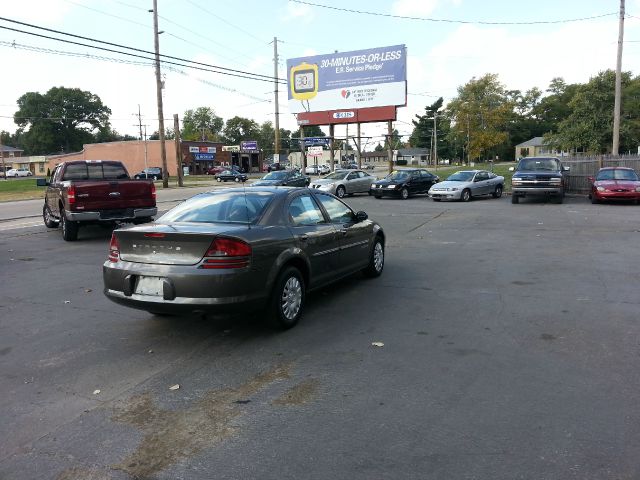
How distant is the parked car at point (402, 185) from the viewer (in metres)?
26.3

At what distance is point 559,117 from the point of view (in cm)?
10188

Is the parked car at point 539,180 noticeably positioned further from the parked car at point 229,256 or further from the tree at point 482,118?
the tree at point 482,118

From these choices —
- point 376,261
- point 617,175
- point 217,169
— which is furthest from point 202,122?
point 376,261

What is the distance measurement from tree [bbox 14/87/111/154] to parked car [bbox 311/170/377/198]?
108675mm

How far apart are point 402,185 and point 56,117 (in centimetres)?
11738

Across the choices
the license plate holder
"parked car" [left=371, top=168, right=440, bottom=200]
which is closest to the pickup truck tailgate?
the license plate holder

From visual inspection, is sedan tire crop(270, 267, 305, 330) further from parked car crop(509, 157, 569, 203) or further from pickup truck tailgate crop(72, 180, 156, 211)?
parked car crop(509, 157, 569, 203)

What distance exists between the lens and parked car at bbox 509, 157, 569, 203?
70.3ft

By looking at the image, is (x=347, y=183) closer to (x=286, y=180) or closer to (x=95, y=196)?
(x=286, y=180)

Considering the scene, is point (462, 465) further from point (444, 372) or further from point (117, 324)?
point (117, 324)

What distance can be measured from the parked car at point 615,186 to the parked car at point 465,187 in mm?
4900

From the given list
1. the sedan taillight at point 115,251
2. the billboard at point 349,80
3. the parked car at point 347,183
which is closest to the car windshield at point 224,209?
the sedan taillight at point 115,251

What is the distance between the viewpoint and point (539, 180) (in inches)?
849

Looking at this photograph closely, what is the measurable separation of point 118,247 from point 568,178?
83.0ft
